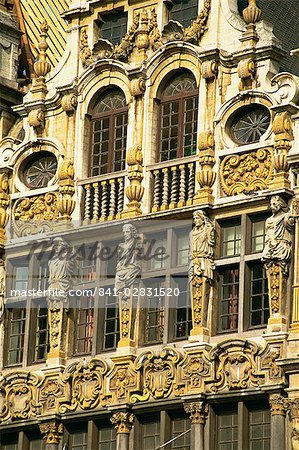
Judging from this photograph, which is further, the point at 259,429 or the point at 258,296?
the point at 258,296

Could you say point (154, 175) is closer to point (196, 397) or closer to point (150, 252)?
point (150, 252)

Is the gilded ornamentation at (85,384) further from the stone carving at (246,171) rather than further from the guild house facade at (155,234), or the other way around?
the stone carving at (246,171)

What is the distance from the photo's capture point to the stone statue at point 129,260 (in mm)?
47938

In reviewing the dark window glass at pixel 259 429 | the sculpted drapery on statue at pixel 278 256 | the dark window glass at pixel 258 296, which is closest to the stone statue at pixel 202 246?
the dark window glass at pixel 258 296

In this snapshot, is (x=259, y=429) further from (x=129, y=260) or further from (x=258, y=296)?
(x=129, y=260)

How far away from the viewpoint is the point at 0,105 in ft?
171

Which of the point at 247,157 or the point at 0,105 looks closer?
the point at 247,157

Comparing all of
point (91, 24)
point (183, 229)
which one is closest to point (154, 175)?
point (183, 229)

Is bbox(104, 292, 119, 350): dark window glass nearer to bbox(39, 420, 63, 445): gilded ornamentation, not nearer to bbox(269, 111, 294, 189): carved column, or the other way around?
bbox(39, 420, 63, 445): gilded ornamentation

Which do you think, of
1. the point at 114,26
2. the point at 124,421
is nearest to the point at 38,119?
the point at 114,26

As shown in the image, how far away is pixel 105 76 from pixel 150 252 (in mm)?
4745

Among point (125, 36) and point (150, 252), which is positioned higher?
point (125, 36)

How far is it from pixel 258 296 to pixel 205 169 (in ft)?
10.7

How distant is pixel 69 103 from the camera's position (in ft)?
165
